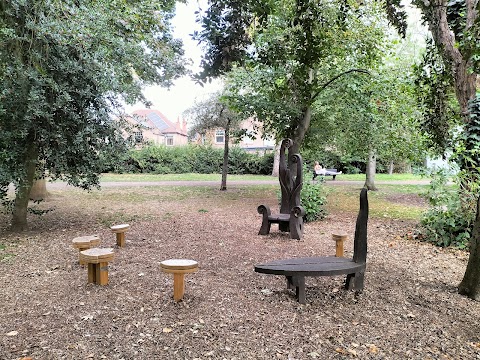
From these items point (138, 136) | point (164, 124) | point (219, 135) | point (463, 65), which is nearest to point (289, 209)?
point (138, 136)

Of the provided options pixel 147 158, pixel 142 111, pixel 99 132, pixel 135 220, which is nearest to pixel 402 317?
pixel 99 132

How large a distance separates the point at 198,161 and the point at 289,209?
64.3 ft

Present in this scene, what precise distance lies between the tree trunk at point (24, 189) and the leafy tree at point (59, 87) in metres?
0.02

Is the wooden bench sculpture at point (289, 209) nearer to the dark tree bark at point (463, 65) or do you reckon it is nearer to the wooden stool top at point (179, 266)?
the dark tree bark at point (463, 65)

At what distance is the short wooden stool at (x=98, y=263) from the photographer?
4062 millimetres

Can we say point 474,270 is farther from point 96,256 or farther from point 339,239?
point 96,256

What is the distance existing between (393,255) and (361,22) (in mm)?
6089

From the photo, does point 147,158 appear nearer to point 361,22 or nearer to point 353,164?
point 353,164

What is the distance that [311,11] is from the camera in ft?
14.9

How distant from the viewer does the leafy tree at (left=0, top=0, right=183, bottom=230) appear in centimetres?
557

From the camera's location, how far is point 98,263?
13.5 ft

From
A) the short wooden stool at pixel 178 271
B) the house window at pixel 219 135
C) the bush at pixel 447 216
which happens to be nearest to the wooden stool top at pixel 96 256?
the short wooden stool at pixel 178 271

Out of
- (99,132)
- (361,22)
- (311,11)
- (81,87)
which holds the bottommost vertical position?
(99,132)

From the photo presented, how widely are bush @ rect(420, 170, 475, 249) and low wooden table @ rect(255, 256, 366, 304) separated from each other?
3.63 m
